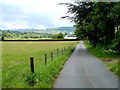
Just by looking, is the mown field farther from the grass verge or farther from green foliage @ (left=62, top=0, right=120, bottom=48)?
green foliage @ (left=62, top=0, right=120, bottom=48)

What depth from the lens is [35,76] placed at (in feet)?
26.4

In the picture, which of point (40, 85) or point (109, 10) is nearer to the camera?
point (40, 85)

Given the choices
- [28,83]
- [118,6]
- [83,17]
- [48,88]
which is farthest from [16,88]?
[83,17]

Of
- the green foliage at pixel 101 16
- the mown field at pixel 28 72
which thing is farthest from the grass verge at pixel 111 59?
the mown field at pixel 28 72

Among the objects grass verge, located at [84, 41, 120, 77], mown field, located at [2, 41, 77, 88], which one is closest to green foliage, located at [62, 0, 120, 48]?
grass verge, located at [84, 41, 120, 77]

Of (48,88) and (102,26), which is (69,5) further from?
(48,88)

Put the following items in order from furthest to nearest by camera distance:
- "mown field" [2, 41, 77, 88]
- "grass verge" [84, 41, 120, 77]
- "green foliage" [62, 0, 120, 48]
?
1. "green foliage" [62, 0, 120, 48]
2. "grass verge" [84, 41, 120, 77]
3. "mown field" [2, 41, 77, 88]

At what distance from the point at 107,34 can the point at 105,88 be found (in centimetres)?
1559

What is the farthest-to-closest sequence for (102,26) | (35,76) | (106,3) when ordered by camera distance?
(102,26) → (106,3) → (35,76)

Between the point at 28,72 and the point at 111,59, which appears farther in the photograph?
the point at 111,59

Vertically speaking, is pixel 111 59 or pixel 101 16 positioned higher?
pixel 101 16

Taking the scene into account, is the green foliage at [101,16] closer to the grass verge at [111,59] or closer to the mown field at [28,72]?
the grass verge at [111,59]

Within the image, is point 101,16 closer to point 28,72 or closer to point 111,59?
point 111,59

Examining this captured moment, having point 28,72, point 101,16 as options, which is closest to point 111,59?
point 101,16
